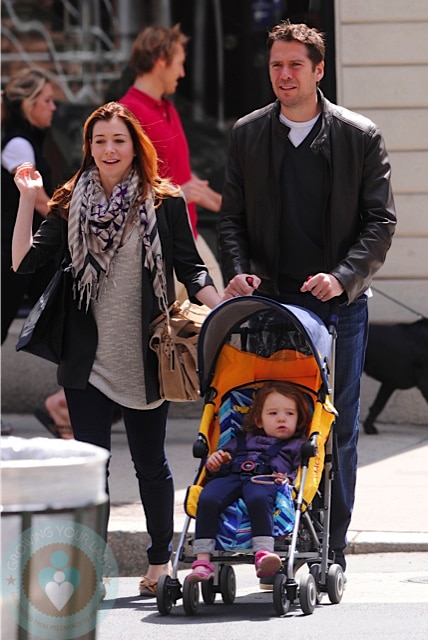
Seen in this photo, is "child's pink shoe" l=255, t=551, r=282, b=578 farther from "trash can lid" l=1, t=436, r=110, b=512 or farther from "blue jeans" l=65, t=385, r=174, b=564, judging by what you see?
"trash can lid" l=1, t=436, r=110, b=512

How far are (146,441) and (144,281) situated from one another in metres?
0.65

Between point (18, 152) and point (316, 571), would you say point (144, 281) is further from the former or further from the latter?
point (18, 152)

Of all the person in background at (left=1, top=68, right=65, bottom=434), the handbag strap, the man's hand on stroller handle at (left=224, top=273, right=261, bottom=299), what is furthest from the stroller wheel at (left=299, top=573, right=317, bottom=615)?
the person in background at (left=1, top=68, right=65, bottom=434)

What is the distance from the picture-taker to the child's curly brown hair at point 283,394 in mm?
5723

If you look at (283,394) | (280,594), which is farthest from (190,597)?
(283,394)

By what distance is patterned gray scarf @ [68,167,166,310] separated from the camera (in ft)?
19.1

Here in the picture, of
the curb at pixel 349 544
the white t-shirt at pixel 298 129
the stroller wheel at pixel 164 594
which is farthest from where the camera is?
the curb at pixel 349 544

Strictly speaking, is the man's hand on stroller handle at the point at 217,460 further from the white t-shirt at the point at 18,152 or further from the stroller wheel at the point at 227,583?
the white t-shirt at the point at 18,152

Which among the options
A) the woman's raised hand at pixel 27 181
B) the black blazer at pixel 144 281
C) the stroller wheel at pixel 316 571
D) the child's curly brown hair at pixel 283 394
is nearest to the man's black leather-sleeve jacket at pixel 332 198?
the black blazer at pixel 144 281

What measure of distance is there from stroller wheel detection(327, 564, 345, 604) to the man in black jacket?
0.33 metres

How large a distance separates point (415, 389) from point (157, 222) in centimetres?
428

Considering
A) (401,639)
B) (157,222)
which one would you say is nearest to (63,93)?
(157,222)

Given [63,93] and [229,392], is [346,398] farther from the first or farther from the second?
[63,93]

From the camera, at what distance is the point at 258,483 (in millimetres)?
5527
